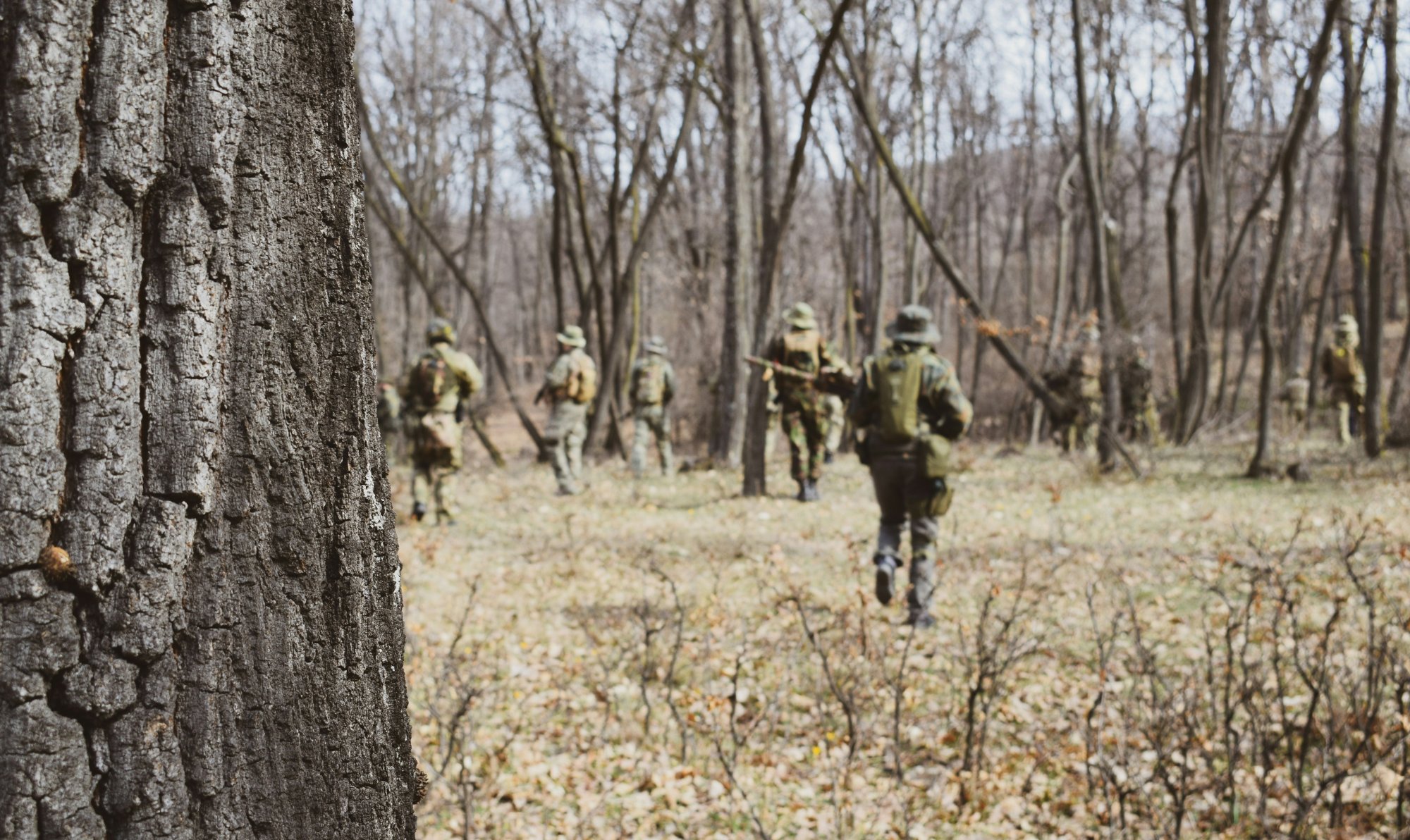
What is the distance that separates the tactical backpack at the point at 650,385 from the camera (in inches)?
541

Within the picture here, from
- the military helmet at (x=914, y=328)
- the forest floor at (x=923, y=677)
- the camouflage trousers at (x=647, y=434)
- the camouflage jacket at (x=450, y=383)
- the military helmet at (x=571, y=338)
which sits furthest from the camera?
the camouflage trousers at (x=647, y=434)

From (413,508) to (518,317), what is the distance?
4415 cm

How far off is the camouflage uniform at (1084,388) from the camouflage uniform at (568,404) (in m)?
7.21

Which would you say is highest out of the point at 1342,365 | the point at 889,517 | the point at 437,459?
the point at 1342,365

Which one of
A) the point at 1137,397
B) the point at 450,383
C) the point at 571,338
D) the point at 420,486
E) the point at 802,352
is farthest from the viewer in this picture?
the point at 1137,397

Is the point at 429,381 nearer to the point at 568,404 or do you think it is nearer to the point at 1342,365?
the point at 568,404

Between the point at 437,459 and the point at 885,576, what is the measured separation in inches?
200

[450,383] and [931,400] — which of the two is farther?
[450,383]

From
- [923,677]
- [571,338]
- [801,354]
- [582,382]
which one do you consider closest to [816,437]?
[801,354]

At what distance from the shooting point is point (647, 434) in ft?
45.7

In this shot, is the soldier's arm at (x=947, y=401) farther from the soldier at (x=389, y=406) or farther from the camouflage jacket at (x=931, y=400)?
the soldier at (x=389, y=406)

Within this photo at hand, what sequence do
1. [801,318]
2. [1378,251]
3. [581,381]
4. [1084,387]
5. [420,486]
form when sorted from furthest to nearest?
[1084,387] → [581,381] → [1378,251] → [801,318] → [420,486]

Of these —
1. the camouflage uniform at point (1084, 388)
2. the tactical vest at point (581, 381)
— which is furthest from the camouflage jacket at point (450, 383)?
the camouflage uniform at point (1084, 388)

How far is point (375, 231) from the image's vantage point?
87.9ft
